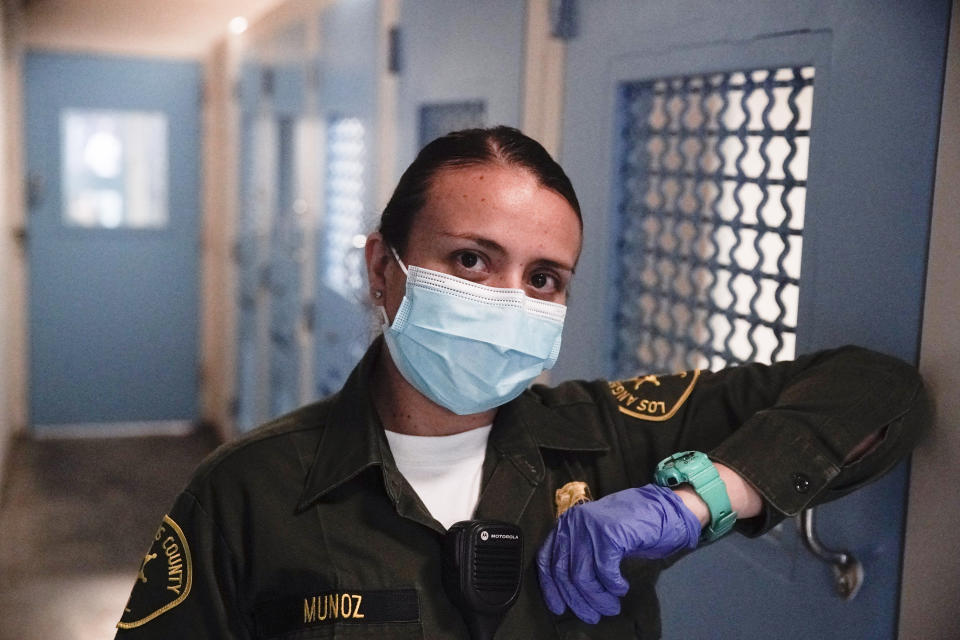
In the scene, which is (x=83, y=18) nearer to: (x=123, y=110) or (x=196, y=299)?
(x=123, y=110)

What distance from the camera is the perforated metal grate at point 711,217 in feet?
4.60

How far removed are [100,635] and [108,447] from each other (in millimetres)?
2384

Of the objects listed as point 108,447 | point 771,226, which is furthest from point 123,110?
point 771,226

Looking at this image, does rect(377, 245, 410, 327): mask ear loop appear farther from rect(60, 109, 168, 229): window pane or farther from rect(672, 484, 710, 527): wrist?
rect(60, 109, 168, 229): window pane


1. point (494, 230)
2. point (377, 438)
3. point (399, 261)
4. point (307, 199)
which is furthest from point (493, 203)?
point (307, 199)

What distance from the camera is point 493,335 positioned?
116cm

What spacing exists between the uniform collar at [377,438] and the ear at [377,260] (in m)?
0.08

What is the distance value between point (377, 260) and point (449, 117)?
3.76ft

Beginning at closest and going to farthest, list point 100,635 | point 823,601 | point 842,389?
point 842,389 → point 823,601 → point 100,635

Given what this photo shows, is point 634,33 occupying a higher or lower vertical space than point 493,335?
higher

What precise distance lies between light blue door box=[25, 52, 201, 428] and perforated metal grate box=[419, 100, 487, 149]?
365 cm

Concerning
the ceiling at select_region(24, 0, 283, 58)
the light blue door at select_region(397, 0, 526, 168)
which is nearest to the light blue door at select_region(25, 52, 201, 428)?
the ceiling at select_region(24, 0, 283, 58)

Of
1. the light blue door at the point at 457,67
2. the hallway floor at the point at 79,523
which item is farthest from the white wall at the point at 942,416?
the hallway floor at the point at 79,523

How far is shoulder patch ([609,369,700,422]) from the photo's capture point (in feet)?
4.27
